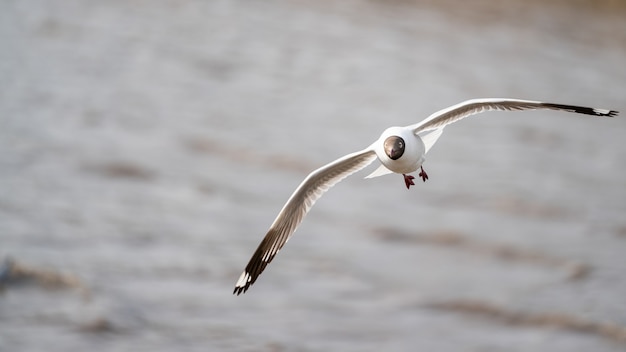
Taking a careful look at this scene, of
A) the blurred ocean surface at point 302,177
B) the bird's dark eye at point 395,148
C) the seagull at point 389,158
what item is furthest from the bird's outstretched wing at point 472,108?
the blurred ocean surface at point 302,177

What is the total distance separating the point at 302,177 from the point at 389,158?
5.61 m

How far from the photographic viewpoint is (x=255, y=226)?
8.82m

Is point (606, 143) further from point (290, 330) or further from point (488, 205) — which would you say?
point (290, 330)

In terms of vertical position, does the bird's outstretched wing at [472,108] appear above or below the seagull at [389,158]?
above

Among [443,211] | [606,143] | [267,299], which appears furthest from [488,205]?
[267,299]

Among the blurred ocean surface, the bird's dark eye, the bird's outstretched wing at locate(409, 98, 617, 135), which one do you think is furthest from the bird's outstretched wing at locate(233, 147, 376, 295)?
the blurred ocean surface

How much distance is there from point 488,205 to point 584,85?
2.71 metres

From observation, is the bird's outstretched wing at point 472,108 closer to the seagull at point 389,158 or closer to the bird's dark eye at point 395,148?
the seagull at point 389,158

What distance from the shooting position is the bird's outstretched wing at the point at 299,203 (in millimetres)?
4965

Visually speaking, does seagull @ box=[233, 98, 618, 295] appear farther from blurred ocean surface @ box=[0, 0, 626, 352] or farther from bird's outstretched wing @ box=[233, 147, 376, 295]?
blurred ocean surface @ box=[0, 0, 626, 352]

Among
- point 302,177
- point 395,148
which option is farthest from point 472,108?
point 302,177

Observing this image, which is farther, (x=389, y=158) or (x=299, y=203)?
(x=299, y=203)

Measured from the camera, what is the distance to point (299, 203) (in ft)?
16.8

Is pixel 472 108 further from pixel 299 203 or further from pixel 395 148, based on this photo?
pixel 299 203
